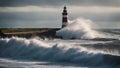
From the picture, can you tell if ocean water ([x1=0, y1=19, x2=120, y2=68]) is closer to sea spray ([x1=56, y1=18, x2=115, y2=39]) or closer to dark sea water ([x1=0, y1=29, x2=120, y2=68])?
dark sea water ([x1=0, y1=29, x2=120, y2=68])

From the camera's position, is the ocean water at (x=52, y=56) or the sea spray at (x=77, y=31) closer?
the ocean water at (x=52, y=56)

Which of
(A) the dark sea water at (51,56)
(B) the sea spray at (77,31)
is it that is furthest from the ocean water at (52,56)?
(B) the sea spray at (77,31)

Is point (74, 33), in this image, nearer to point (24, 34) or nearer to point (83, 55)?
point (24, 34)

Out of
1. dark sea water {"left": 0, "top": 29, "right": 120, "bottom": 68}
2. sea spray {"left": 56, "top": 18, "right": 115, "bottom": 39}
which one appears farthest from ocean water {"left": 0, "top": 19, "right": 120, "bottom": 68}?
sea spray {"left": 56, "top": 18, "right": 115, "bottom": 39}

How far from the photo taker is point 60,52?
21844mm

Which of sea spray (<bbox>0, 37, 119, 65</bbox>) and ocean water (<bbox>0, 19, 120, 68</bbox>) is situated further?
sea spray (<bbox>0, 37, 119, 65</bbox>)

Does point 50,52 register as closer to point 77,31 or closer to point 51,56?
point 51,56

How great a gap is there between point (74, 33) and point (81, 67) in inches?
944

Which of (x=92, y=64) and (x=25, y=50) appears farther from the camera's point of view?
(x=25, y=50)

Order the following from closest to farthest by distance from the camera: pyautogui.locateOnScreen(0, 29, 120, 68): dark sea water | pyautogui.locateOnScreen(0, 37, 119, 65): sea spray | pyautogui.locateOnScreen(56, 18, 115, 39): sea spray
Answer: pyautogui.locateOnScreen(0, 29, 120, 68): dark sea water, pyautogui.locateOnScreen(0, 37, 119, 65): sea spray, pyautogui.locateOnScreen(56, 18, 115, 39): sea spray

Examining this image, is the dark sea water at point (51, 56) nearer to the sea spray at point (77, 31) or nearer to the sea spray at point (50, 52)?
the sea spray at point (50, 52)

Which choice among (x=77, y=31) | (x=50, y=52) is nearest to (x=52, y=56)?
(x=50, y=52)

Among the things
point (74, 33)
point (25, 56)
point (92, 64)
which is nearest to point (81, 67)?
point (92, 64)

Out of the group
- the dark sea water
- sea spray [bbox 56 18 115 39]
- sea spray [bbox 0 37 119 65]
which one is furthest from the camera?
sea spray [bbox 56 18 115 39]
